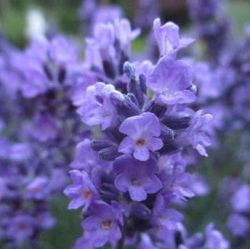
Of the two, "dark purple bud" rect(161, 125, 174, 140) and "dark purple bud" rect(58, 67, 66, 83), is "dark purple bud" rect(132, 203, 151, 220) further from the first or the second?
"dark purple bud" rect(58, 67, 66, 83)

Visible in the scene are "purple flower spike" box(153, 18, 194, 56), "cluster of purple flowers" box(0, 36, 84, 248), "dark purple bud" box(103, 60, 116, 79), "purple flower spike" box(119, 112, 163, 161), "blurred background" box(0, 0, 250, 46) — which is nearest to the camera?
"purple flower spike" box(119, 112, 163, 161)

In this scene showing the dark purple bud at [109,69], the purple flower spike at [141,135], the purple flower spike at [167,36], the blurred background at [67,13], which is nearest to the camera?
the purple flower spike at [141,135]

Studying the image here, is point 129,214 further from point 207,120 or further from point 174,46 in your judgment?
point 174,46

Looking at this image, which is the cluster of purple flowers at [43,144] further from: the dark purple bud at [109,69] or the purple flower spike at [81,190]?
the purple flower spike at [81,190]

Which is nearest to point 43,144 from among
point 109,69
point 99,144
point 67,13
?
point 109,69

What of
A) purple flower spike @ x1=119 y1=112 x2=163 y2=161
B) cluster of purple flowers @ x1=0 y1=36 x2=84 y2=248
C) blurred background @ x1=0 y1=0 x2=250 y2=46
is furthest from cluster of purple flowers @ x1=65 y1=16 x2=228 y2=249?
blurred background @ x1=0 y1=0 x2=250 y2=46

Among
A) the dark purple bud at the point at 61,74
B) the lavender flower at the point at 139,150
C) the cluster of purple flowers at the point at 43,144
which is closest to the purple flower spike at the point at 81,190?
the lavender flower at the point at 139,150

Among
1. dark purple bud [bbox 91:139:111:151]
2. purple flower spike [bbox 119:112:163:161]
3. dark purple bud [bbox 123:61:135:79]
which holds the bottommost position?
dark purple bud [bbox 91:139:111:151]
